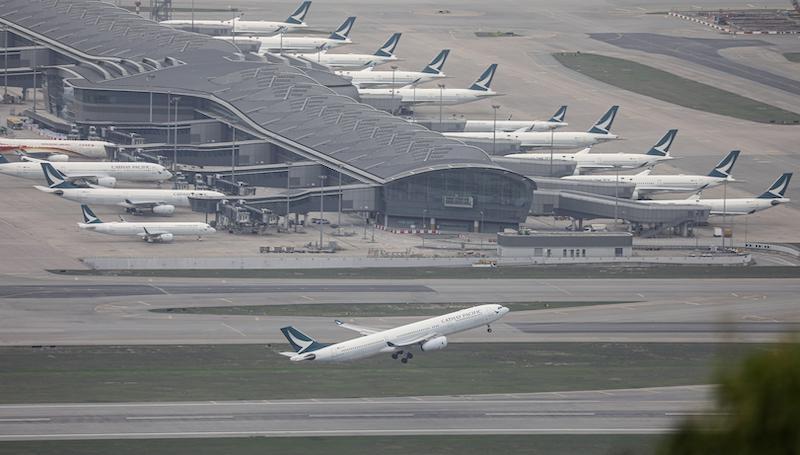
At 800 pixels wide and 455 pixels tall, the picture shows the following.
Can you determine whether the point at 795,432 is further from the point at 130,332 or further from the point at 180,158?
the point at 180,158

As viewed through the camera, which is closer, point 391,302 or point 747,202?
point 391,302

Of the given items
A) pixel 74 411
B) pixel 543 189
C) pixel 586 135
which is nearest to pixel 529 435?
pixel 74 411

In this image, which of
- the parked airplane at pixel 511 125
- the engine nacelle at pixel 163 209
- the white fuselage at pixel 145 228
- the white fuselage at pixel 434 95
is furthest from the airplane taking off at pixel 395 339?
the white fuselage at pixel 434 95

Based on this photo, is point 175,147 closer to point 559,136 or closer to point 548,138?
point 548,138

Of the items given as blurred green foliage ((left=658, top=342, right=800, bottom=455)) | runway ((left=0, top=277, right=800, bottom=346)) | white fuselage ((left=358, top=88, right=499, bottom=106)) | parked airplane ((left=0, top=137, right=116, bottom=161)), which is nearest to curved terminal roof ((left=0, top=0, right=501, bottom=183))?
white fuselage ((left=358, top=88, right=499, bottom=106))

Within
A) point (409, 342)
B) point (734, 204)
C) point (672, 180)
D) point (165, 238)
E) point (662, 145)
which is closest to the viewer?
point (409, 342)

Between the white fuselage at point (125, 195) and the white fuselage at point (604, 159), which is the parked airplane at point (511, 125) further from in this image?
the white fuselage at point (125, 195)

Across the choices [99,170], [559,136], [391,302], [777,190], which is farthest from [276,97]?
[391,302]

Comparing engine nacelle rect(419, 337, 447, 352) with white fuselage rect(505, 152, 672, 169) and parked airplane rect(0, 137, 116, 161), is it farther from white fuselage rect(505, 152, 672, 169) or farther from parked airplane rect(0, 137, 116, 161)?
parked airplane rect(0, 137, 116, 161)
